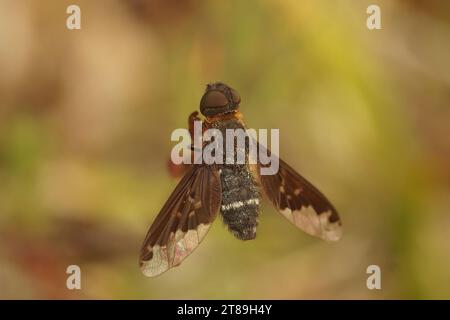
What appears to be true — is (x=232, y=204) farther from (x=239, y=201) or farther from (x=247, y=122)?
(x=247, y=122)

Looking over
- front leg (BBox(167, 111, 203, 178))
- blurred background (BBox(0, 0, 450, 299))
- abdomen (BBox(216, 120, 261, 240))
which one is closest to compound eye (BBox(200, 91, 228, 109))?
front leg (BBox(167, 111, 203, 178))

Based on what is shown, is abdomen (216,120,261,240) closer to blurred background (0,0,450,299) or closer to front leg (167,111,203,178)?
front leg (167,111,203,178)

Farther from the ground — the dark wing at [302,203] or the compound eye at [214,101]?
the compound eye at [214,101]

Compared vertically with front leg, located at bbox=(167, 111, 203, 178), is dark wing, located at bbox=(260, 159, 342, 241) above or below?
below

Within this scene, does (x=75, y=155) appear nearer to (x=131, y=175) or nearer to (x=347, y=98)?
(x=131, y=175)

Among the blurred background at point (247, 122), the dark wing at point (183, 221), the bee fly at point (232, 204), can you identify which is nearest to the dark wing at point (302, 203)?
the bee fly at point (232, 204)

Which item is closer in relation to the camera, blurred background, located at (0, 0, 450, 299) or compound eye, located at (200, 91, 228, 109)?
compound eye, located at (200, 91, 228, 109)

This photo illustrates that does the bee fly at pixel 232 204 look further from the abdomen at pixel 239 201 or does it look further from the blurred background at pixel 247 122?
the blurred background at pixel 247 122

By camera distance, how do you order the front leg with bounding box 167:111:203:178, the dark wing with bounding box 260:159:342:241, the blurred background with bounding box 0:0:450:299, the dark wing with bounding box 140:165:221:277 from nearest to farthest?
the dark wing with bounding box 140:165:221:277, the dark wing with bounding box 260:159:342:241, the front leg with bounding box 167:111:203:178, the blurred background with bounding box 0:0:450:299
